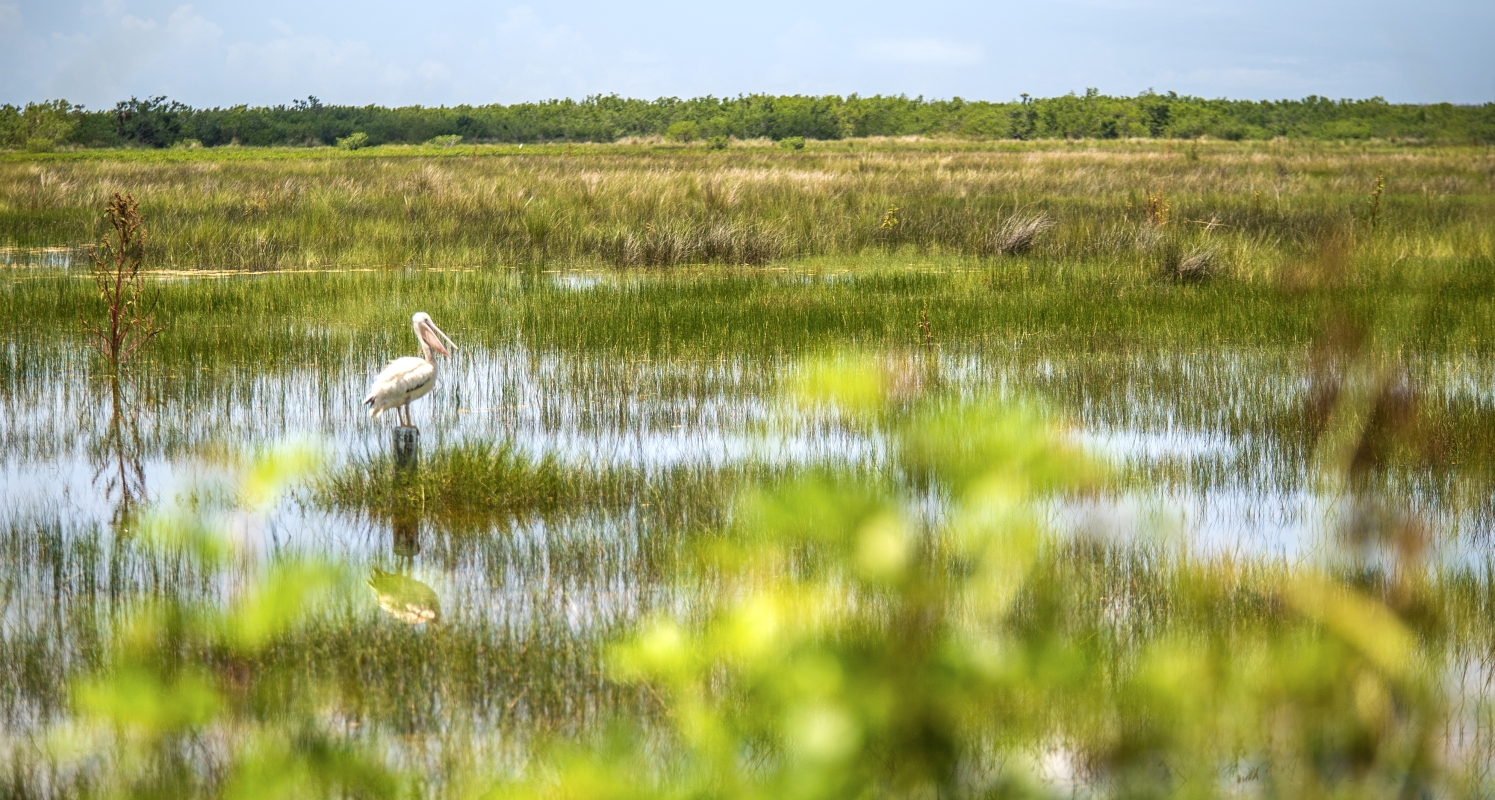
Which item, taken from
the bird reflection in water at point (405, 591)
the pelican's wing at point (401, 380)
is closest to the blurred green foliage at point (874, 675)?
the bird reflection in water at point (405, 591)

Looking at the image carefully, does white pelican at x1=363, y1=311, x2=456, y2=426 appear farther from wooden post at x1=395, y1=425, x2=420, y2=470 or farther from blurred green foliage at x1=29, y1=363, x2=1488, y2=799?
blurred green foliage at x1=29, y1=363, x2=1488, y2=799

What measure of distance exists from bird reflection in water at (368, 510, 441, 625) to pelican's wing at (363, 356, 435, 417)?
0.95 meters

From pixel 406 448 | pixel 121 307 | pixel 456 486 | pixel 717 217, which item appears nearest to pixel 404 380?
pixel 406 448

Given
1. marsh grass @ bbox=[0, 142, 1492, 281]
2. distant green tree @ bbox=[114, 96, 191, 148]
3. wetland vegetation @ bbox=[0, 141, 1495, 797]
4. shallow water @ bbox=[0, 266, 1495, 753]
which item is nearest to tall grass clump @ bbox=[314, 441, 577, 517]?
wetland vegetation @ bbox=[0, 141, 1495, 797]

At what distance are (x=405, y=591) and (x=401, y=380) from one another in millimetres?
1743

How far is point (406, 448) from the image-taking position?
6.33m

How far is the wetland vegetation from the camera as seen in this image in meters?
1.28

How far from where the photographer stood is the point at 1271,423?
7.57 metres

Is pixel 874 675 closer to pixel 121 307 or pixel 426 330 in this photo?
pixel 426 330

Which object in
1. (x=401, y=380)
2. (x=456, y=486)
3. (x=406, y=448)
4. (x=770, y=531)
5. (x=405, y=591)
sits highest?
(x=770, y=531)

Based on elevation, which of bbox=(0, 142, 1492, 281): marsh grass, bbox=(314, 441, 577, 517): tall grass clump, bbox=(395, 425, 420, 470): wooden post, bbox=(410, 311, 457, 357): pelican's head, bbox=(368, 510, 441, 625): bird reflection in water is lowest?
bbox=(368, 510, 441, 625): bird reflection in water

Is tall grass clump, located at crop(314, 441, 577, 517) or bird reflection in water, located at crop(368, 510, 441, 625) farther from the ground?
tall grass clump, located at crop(314, 441, 577, 517)

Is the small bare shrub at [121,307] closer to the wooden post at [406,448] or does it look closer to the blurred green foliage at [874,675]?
the wooden post at [406,448]

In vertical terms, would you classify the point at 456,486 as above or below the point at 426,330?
below
